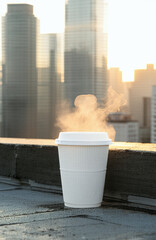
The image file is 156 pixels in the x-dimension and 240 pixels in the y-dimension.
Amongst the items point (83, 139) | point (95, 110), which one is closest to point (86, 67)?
point (95, 110)

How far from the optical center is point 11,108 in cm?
19700

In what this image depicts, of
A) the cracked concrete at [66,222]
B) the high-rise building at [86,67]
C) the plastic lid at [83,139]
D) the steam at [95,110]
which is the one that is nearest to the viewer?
the cracked concrete at [66,222]

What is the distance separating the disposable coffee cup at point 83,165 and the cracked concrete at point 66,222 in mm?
162

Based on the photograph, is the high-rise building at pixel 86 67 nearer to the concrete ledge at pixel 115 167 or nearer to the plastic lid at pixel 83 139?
the concrete ledge at pixel 115 167

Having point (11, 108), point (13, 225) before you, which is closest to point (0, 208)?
point (13, 225)

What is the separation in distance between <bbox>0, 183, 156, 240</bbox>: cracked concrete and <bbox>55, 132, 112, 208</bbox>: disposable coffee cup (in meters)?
0.16

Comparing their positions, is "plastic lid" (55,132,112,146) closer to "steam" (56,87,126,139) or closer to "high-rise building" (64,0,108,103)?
"steam" (56,87,126,139)

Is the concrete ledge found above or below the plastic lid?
below

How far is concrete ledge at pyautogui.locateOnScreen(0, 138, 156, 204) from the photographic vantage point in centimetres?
503

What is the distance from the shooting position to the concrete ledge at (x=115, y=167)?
503 centimetres

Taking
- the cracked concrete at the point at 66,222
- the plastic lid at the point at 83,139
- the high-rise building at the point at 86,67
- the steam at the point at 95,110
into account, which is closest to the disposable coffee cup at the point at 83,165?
the plastic lid at the point at 83,139

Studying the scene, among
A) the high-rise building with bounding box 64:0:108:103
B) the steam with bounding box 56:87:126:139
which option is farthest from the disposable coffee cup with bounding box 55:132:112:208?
the high-rise building with bounding box 64:0:108:103

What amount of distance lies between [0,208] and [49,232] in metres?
1.30

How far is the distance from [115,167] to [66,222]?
1.31 m
